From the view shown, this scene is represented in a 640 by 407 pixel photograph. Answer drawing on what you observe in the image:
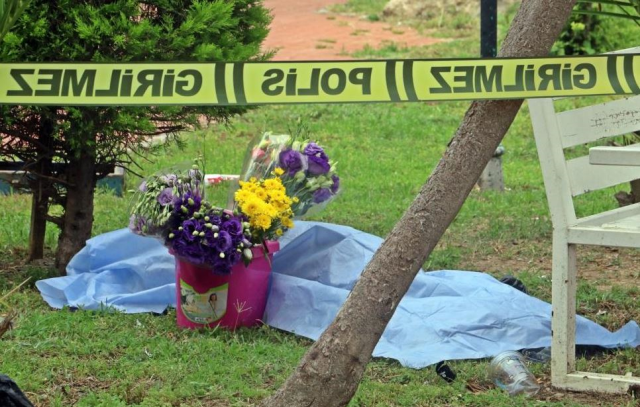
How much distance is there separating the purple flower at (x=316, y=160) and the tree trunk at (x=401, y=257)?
1.69 metres

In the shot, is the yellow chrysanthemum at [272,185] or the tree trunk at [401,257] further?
the yellow chrysanthemum at [272,185]

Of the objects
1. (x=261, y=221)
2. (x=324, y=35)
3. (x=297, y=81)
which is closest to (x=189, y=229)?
(x=261, y=221)

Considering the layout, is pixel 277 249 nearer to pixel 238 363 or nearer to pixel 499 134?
pixel 238 363

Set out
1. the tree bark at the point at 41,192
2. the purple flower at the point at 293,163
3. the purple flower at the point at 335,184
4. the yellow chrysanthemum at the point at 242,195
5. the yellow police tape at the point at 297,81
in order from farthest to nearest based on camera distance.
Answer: the tree bark at the point at 41,192, the purple flower at the point at 335,184, the purple flower at the point at 293,163, the yellow chrysanthemum at the point at 242,195, the yellow police tape at the point at 297,81

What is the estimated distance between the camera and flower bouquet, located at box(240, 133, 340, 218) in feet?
15.7

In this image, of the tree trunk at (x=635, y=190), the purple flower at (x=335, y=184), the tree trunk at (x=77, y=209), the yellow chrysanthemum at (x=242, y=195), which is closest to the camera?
the yellow chrysanthemum at (x=242, y=195)

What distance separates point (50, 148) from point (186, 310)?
4.24 ft

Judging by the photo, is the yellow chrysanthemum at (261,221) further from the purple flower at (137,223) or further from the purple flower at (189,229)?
the purple flower at (137,223)

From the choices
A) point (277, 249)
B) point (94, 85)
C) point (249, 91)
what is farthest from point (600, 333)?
point (94, 85)

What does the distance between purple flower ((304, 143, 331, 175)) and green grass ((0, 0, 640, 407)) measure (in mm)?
531


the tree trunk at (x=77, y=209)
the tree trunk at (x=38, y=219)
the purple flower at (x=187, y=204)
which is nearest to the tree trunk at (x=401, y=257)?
the purple flower at (x=187, y=204)

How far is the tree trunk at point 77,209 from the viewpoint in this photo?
17.7 feet

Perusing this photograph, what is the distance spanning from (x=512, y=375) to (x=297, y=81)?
137cm

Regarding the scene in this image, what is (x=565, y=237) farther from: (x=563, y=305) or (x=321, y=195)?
(x=321, y=195)
